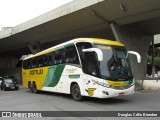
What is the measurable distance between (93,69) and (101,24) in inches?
636

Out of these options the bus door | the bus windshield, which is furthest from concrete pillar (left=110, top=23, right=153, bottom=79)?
the bus door

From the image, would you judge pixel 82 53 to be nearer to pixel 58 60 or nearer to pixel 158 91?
pixel 58 60

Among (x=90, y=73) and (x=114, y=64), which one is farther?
(x=90, y=73)

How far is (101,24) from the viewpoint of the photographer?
29656 mm

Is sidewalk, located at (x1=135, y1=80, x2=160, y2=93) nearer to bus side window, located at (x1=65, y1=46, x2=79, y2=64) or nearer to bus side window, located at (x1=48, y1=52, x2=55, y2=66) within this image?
bus side window, located at (x1=48, y1=52, x2=55, y2=66)

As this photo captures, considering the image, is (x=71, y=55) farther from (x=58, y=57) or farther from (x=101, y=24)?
(x=101, y=24)

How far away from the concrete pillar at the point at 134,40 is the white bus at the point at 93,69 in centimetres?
1179

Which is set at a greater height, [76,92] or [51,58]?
[51,58]

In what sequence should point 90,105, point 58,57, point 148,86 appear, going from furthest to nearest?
point 148,86, point 58,57, point 90,105

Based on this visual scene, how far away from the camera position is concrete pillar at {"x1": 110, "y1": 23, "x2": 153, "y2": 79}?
28.7 metres

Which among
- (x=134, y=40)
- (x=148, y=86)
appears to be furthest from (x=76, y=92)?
(x=134, y=40)

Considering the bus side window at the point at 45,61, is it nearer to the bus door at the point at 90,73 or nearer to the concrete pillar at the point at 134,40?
the bus door at the point at 90,73

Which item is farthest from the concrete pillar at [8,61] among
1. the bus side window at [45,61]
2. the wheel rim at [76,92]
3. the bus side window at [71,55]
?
the wheel rim at [76,92]

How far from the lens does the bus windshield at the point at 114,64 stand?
13719mm
